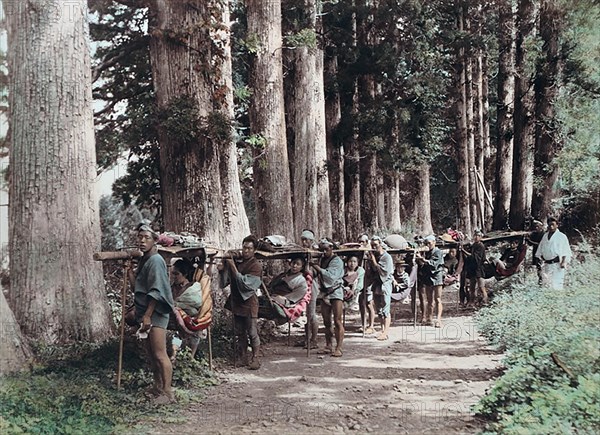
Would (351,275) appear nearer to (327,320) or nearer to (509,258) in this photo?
(327,320)

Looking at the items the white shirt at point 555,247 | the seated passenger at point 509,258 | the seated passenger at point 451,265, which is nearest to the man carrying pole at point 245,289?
the white shirt at point 555,247

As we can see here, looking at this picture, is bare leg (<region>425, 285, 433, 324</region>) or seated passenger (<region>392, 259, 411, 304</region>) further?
bare leg (<region>425, 285, 433, 324</region>)

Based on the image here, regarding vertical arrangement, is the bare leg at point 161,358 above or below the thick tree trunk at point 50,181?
below

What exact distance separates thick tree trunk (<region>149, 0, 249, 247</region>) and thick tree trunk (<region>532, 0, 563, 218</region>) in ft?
13.6

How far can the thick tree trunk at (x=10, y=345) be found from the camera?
532 cm

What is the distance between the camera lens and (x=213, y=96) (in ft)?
27.7

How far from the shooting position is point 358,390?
262 inches

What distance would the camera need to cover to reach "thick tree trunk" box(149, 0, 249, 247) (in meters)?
8.11

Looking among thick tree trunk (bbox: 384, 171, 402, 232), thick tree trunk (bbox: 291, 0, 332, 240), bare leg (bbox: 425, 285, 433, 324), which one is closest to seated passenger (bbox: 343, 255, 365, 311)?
bare leg (bbox: 425, 285, 433, 324)

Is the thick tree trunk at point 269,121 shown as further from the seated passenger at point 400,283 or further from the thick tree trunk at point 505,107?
the thick tree trunk at point 505,107

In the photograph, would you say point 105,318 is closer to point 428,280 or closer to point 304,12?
point 428,280

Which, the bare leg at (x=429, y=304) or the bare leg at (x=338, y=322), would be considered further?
the bare leg at (x=429, y=304)

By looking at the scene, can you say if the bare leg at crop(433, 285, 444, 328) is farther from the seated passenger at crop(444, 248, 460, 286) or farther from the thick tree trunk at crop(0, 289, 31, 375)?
the thick tree trunk at crop(0, 289, 31, 375)

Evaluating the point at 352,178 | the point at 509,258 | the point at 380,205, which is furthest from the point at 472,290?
the point at 380,205
